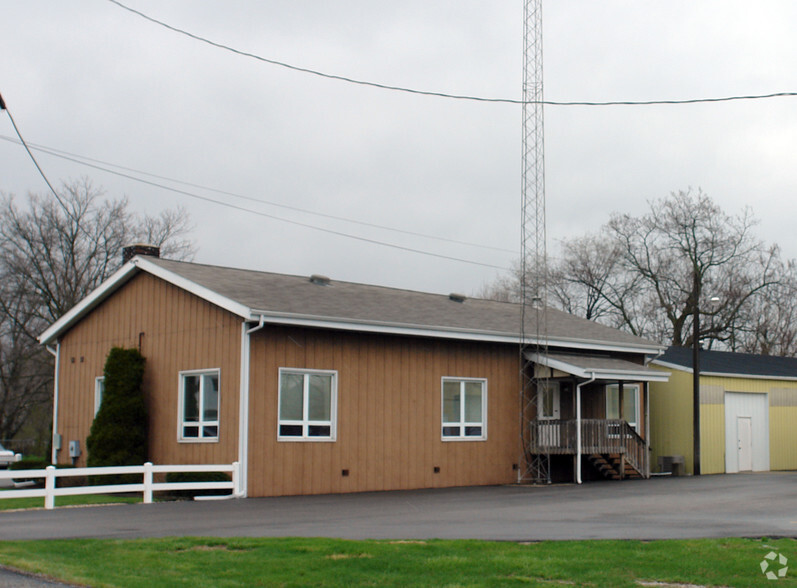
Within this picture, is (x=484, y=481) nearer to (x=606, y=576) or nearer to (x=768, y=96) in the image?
(x=768, y=96)

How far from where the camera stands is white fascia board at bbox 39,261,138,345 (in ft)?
76.4

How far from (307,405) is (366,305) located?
3.46 meters

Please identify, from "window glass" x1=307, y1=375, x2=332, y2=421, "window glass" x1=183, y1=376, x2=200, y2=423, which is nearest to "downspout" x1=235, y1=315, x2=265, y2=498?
"window glass" x1=307, y1=375, x2=332, y2=421

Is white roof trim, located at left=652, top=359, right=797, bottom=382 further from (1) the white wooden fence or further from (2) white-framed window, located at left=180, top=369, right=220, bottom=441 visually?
(1) the white wooden fence

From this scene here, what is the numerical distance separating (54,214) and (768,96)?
36.2m

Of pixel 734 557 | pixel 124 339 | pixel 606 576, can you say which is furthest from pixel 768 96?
pixel 124 339

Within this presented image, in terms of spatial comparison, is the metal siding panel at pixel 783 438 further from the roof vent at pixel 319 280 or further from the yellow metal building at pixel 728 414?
the roof vent at pixel 319 280

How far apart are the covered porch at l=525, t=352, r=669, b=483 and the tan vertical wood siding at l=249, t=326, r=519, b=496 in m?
0.78

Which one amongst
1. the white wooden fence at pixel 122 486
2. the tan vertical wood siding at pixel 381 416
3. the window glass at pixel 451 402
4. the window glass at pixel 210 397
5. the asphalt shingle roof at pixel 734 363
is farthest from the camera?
the asphalt shingle roof at pixel 734 363

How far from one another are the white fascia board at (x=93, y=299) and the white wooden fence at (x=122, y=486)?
21.0 feet

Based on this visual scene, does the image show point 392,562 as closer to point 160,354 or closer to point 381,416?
point 381,416

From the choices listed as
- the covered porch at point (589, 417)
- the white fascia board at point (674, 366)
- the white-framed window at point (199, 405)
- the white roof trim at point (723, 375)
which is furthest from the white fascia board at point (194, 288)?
the white roof trim at point (723, 375)

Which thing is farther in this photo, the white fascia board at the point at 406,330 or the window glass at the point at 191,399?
the window glass at the point at 191,399

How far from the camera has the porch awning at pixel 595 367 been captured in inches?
933
